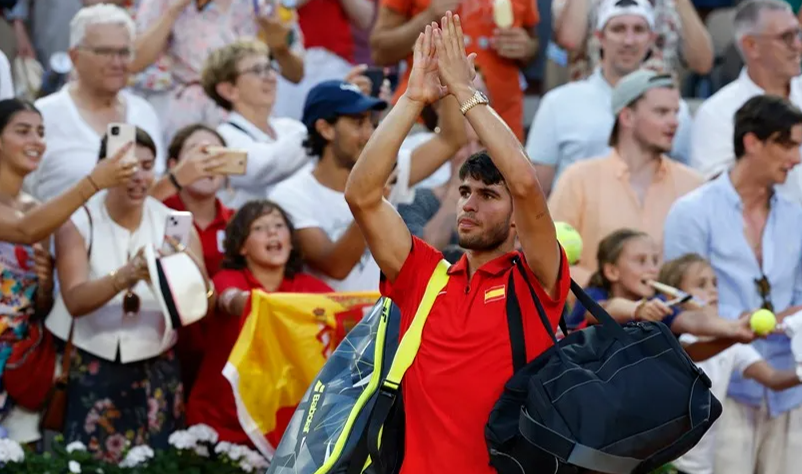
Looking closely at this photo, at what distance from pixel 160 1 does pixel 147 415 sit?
9.69 ft

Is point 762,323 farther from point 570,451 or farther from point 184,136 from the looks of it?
point 184,136

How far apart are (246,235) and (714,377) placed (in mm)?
2281

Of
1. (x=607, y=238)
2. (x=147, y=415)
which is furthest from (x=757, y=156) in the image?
(x=147, y=415)

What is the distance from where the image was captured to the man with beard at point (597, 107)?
826cm

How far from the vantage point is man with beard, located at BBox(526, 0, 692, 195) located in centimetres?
826

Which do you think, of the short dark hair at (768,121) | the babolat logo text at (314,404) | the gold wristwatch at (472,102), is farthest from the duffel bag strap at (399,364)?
the short dark hair at (768,121)

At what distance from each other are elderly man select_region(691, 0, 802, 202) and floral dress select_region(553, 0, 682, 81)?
450 millimetres

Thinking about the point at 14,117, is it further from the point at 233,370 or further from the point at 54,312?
the point at 233,370

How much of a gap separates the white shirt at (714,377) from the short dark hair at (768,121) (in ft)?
3.76

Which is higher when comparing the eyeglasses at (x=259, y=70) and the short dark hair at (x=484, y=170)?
the eyeglasses at (x=259, y=70)

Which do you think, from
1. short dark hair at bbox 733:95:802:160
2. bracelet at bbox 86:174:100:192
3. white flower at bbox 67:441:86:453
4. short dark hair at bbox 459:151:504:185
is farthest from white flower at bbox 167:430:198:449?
short dark hair at bbox 733:95:802:160

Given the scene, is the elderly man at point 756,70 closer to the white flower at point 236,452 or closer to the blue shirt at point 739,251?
the blue shirt at point 739,251

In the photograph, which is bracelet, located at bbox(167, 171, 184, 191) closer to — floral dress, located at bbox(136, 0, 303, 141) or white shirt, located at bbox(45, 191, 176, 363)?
white shirt, located at bbox(45, 191, 176, 363)

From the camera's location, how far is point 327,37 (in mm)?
9320
